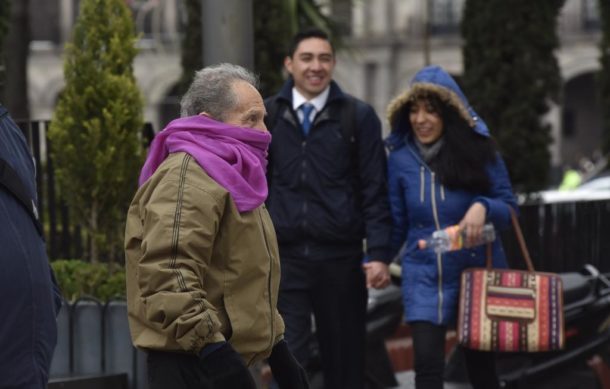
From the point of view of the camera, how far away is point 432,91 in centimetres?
686

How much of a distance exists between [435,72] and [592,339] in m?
1.64

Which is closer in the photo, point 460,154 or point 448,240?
point 448,240

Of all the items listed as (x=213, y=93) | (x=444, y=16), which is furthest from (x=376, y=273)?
(x=444, y=16)

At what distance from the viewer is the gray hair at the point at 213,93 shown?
445 cm

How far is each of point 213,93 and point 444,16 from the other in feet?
160

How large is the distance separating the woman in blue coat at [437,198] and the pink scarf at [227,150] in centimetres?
236

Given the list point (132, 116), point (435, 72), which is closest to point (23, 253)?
point (435, 72)

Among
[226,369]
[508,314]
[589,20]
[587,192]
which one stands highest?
[226,369]

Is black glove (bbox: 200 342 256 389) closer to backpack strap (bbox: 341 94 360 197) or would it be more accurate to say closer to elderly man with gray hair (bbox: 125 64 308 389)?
elderly man with gray hair (bbox: 125 64 308 389)

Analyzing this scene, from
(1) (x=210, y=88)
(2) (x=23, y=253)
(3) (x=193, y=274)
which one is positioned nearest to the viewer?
(2) (x=23, y=253)

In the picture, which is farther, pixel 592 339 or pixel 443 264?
pixel 592 339

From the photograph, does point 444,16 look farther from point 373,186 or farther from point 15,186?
point 15,186

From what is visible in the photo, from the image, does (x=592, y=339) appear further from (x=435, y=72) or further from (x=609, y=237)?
(x=435, y=72)

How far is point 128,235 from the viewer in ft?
14.2
